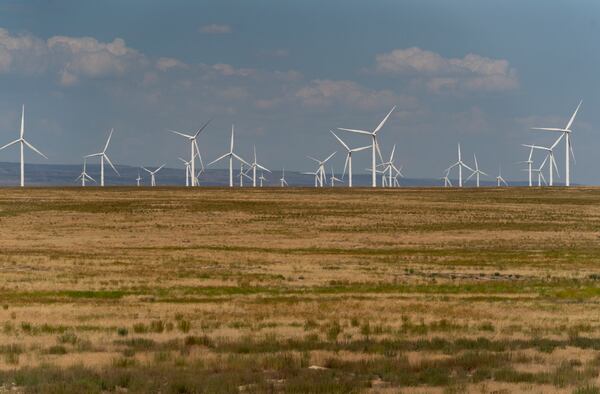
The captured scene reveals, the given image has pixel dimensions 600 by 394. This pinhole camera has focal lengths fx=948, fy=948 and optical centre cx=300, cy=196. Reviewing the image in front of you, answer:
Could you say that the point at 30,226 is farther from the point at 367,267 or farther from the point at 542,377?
the point at 542,377

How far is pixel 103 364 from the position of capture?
69.6 feet

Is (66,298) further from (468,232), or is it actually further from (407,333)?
(468,232)

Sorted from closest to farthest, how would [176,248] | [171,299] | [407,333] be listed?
[407,333], [171,299], [176,248]

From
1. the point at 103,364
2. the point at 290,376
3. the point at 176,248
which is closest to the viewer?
the point at 290,376

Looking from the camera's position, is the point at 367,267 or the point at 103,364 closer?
the point at 103,364

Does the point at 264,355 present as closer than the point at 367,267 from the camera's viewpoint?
Yes

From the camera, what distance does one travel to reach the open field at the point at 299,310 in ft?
65.4

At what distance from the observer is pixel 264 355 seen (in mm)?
22469

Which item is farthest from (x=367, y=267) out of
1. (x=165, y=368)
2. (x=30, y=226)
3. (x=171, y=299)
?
(x=30, y=226)

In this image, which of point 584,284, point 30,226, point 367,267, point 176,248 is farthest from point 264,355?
point 30,226

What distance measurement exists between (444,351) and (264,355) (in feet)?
14.7

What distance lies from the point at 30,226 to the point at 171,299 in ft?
195

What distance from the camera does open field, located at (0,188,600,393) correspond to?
19938 mm

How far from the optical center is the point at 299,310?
32531mm
